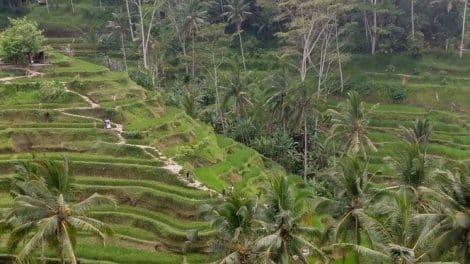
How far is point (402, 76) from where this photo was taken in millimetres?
64688

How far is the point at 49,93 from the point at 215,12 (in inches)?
1670

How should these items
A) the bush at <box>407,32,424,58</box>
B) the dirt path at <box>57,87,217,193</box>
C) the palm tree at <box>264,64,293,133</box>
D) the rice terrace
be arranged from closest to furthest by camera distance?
the rice terrace
the dirt path at <box>57,87,217,193</box>
the palm tree at <box>264,64,293,133</box>
the bush at <box>407,32,424,58</box>

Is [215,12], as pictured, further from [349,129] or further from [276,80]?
[349,129]

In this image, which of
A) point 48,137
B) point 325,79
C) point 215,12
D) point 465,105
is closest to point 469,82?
point 465,105

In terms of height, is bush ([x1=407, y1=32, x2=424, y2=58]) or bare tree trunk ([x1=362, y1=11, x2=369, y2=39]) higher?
bare tree trunk ([x1=362, y1=11, x2=369, y2=39])

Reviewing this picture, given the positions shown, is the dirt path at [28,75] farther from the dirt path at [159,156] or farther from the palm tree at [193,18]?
the palm tree at [193,18]

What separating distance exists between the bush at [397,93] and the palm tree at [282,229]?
131 feet

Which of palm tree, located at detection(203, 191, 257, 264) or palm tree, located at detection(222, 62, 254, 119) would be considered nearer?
palm tree, located at detection(203, 191, 257, 264)

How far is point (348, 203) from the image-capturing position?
2617cm

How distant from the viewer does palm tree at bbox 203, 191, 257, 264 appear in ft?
77.9

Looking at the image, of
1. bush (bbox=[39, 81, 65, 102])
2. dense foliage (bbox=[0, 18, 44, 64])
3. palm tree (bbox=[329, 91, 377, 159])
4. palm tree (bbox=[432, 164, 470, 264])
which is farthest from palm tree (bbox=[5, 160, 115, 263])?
dense foliage (bbox=[0, 18, 44, 64])

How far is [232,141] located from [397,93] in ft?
81.2

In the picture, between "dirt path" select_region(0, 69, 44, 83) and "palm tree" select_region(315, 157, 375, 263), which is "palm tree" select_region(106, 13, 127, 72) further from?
"palm tree" select_region(315, 157, 375, 263)

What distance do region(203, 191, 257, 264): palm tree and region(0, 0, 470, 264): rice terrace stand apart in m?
0.06
